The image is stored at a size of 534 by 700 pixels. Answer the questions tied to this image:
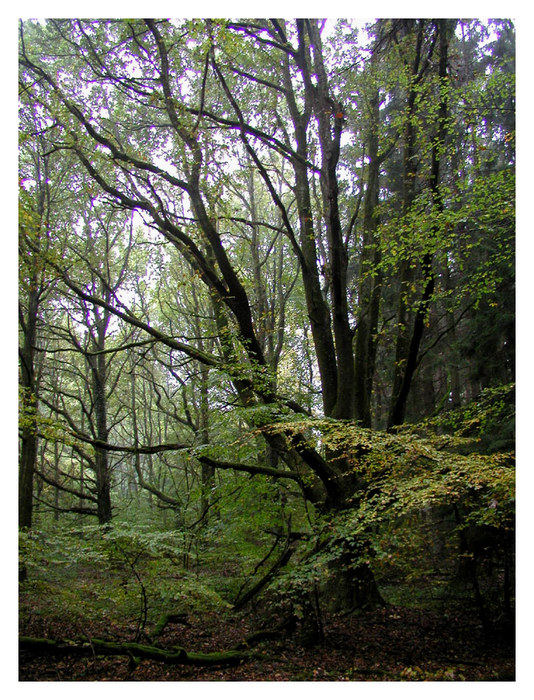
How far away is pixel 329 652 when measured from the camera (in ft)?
11.9

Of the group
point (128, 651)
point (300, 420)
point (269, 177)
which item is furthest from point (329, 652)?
point (269, 177)

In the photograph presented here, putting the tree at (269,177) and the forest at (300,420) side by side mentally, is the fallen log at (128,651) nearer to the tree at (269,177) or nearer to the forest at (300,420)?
the forest at (300,420)

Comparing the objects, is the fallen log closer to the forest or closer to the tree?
the forest

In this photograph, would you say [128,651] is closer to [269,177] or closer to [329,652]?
[329,652]

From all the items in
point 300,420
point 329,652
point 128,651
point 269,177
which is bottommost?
point 329,652

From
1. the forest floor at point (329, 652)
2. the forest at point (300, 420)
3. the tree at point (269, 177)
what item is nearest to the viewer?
the forest floor at point (329, 652)

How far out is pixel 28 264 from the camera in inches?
178

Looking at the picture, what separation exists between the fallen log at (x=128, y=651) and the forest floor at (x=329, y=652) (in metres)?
0.04

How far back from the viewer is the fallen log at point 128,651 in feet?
10.3

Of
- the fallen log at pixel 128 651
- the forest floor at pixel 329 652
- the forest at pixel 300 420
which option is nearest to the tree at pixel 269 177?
the forest at pixel 300 420

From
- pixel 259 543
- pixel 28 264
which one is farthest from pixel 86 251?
pixel 259 543

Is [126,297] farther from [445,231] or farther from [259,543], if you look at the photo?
[445,231]

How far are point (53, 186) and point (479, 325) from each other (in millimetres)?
6590

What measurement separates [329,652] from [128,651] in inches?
66.2
